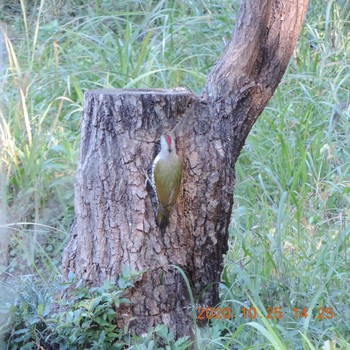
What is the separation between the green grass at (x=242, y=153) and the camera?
3.32m

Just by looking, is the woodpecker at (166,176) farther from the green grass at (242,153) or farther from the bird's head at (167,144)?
the green grass at (242,153)

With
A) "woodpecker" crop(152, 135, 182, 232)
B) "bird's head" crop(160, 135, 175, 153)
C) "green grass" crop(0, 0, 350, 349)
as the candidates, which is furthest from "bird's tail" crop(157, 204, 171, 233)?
"green grass" crop(0, 0, 350, 349)

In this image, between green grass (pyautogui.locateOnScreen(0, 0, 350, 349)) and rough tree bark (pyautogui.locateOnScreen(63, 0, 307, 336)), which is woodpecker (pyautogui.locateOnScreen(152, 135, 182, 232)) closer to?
rough tree bark (pyautogui.locateOnScreen(63, 0, 307, 336))

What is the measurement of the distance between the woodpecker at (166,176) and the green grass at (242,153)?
50 centimetres

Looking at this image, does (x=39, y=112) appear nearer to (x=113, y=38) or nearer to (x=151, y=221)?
(x=113, y=38)

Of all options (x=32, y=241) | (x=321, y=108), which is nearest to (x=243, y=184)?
(x=321, y=108)

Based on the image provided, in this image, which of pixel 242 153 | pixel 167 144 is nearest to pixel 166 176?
pixel 167 144

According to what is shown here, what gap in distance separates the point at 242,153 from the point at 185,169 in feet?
6.49

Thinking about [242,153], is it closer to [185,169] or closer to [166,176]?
[185,169]

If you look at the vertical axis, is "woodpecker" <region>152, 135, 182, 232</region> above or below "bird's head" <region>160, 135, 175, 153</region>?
below

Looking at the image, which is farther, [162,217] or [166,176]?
[162,217]

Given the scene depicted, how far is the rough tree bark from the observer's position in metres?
2.83

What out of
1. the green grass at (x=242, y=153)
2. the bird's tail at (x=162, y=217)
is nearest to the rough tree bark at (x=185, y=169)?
the bird's tail at (x=162, y=217)

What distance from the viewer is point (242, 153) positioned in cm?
480
